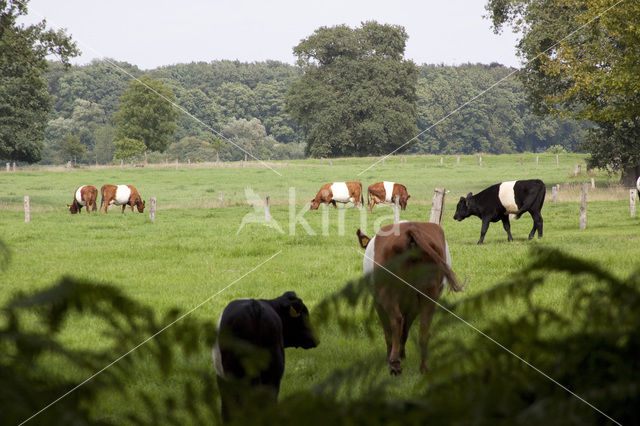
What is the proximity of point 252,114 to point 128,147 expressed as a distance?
21.3 metres

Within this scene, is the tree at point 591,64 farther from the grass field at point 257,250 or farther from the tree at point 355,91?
the tree at point 355,91

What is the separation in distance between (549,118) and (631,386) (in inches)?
3388

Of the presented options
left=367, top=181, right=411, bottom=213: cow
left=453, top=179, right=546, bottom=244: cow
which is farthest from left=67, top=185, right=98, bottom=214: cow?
left=453, top=179, right=546, bottom=244: cow

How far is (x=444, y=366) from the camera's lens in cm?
67

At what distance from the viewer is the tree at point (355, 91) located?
2457 inches

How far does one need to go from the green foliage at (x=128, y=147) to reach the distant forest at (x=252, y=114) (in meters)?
9.62

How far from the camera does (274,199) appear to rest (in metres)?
29.5

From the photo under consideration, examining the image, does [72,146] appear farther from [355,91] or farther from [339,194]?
[339,194]

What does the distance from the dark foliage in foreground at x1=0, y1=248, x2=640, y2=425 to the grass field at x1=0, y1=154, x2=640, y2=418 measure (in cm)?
3

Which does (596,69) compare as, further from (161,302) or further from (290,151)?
(290,151)

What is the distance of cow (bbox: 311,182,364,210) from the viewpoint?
26.2 m

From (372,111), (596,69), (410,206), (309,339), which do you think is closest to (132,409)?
(309,339)

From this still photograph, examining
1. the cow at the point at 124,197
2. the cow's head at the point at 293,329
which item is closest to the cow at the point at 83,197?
the cow at the point at 124,197

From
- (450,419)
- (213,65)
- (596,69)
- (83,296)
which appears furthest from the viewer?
(213,65)
